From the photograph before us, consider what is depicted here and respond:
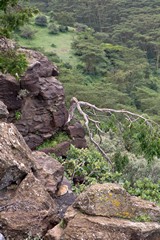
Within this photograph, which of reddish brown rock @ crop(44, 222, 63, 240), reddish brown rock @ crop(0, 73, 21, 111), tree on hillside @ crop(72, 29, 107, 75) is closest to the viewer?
reddish brown rock @ crop(44, 222, 63, 240)

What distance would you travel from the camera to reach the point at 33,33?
36.0 m

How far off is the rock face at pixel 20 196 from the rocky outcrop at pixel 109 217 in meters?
0.33

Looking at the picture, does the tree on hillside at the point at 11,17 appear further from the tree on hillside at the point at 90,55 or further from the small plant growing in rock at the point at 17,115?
the tree on hillside at the point at 90,55

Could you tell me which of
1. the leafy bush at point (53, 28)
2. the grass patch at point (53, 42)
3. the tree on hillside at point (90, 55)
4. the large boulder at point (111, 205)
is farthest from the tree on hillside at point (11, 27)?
the leafy bush at point (53, 28)

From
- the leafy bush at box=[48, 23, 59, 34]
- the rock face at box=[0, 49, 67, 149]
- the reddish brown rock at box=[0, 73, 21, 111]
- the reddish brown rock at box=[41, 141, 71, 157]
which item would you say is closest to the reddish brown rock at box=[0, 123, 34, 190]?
the reddish brown rock at box=[0, 73, 21, 111]

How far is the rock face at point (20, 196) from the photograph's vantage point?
4.81m

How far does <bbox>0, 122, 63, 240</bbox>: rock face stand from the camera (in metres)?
4.81

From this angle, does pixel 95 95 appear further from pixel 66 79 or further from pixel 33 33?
pixel 33 33

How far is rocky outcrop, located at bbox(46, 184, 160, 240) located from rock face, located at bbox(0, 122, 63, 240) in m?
0.33

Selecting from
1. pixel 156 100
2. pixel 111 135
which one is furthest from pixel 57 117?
pixel 156 100

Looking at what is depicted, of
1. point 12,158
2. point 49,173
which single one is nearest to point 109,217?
point 12,158

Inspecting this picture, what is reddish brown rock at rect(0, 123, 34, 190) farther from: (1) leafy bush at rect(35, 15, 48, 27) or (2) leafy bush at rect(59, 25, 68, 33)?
(2) leafy bush at rect(59, 25, 68, 33)

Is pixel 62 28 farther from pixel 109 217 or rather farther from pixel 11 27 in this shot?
pixel 109 217

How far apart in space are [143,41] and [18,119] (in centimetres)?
3616
